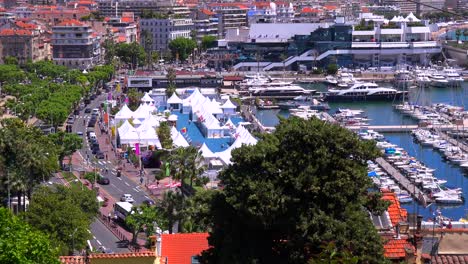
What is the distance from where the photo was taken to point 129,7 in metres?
93.6

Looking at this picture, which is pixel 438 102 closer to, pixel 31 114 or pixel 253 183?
pixel 31 114

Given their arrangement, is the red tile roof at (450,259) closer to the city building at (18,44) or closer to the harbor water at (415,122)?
the harbor water at (415,122)

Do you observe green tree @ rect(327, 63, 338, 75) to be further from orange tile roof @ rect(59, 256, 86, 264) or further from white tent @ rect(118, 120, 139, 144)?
orange tile roof @ rect(59, 256, 86, 264)

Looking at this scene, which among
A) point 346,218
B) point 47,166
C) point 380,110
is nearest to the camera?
point 346,218

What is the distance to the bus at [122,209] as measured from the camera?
24966 millimetres

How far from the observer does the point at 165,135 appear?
36.8 m

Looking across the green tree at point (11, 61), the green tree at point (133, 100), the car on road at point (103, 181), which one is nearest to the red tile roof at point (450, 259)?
the car on road at point (103, 181)

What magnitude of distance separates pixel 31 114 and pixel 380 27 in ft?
122

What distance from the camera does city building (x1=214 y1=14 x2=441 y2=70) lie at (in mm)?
72688

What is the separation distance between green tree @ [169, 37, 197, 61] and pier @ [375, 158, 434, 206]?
1586 inches

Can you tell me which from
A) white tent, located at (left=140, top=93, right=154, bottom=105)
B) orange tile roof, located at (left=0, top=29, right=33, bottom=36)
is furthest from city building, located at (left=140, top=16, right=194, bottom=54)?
white tent, located at (left=140, top=93, right=154, bottom=105)

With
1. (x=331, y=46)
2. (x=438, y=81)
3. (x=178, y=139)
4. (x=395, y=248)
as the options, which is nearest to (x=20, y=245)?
(x=395, y=248)

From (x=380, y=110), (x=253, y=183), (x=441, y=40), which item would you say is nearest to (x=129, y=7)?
(x=441, y=40)

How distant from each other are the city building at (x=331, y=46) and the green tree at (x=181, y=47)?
2.19 metres
